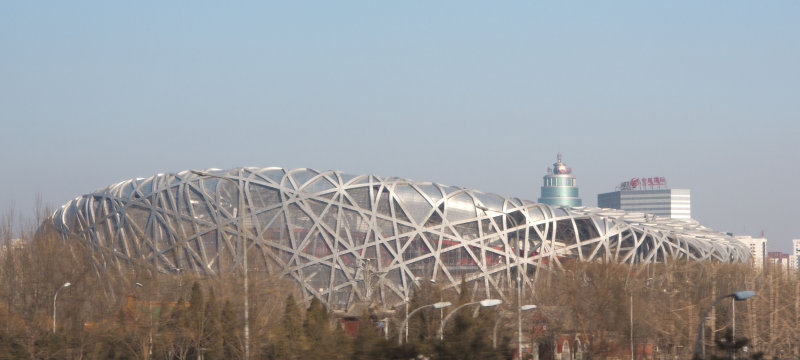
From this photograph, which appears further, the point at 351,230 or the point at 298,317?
the point at 351,230

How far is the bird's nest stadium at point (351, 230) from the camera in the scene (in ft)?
305

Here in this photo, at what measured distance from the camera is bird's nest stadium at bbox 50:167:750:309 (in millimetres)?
93062

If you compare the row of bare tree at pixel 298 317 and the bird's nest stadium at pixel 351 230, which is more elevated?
the bird's nest stadium at pixel 351 230

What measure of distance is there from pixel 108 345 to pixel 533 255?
5997 cm

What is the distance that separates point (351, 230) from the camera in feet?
309

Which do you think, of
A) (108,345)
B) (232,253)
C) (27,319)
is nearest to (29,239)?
(27,319)

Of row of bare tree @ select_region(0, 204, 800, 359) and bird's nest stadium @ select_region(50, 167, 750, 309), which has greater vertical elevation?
bird's nest stadium @ select_region(50, 167, 750, 309)

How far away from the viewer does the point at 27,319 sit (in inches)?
1901

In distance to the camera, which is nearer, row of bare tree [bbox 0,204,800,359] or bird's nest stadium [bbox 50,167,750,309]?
row of bare tree [bbox 0,204,800,359]

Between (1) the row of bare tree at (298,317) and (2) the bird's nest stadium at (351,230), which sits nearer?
(1) the row of bare tree at (298,317)

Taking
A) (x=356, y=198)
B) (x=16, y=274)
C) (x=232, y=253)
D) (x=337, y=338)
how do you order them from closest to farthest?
(x=337, y=338) < (x=16, y=274) < (x=232, y=253) < (x=356, y=198)

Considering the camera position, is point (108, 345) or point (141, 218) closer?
point (108, 345)

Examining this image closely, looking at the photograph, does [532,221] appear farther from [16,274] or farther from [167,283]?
[16,274]

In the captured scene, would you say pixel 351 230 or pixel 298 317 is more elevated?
pixel 351 230
